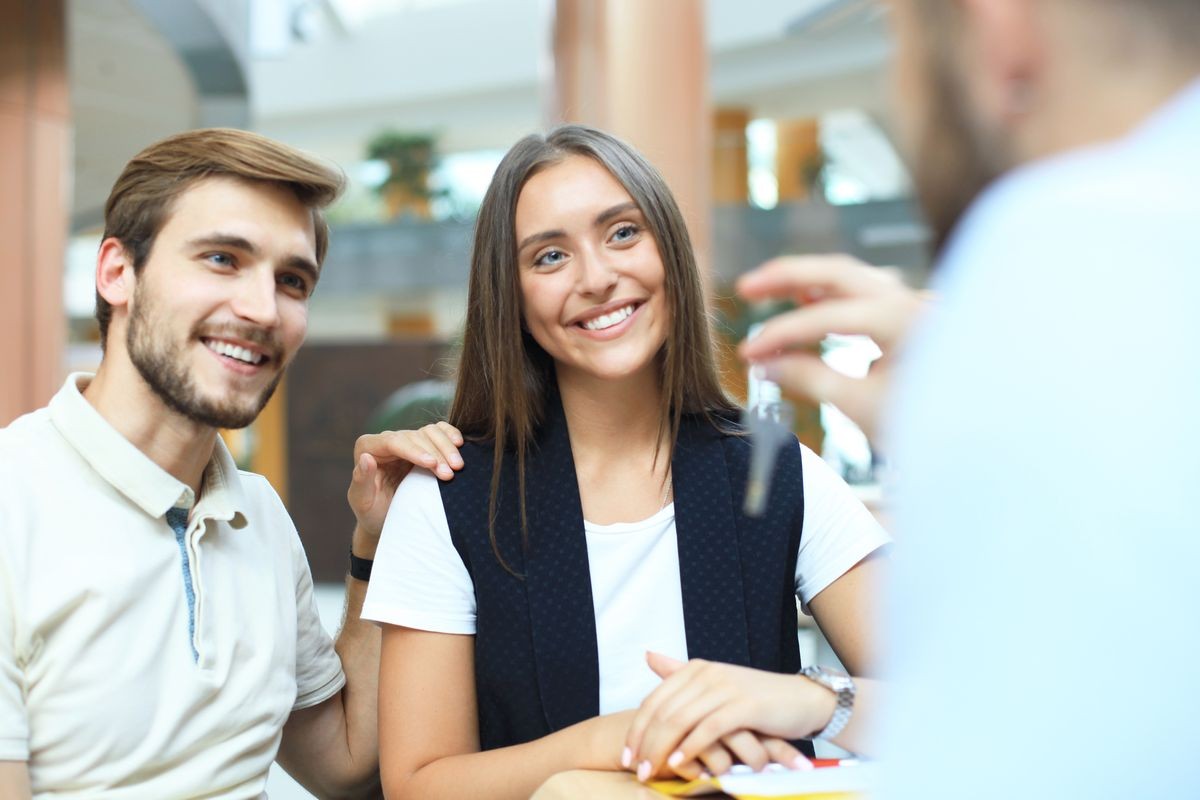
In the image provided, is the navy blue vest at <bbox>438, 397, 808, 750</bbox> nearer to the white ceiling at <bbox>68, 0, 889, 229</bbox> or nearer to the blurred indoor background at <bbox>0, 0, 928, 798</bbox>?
the blurred indoor background at <bbox>0, 0, 928, 798</bbox>

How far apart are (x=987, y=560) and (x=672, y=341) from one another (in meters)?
1.41

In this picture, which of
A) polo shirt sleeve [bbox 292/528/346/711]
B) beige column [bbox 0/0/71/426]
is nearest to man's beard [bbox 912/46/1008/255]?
polo shirt sleeve [bbox 292/528/346/711]

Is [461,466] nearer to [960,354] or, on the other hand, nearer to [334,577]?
[960,354]

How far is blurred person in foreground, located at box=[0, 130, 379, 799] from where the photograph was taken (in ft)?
5.06

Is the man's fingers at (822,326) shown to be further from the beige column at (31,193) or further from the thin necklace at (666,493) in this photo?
the beige column at (31,193)

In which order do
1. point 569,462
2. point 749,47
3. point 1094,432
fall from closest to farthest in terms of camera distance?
point 1094,432 → point 569,462 → point 749,47

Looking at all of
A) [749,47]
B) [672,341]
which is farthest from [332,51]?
[672,341]

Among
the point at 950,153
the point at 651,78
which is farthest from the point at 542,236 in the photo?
the point at 651,78

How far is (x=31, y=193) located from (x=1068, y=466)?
311 inches

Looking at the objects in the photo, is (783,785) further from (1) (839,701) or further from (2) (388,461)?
(2) (388,461)

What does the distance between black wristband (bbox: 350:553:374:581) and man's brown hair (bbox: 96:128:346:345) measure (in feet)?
1.70

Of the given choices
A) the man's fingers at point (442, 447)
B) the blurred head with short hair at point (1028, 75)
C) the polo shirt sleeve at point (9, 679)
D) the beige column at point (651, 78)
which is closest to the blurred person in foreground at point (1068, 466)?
the blurred head with short hair at point (1028, 75)

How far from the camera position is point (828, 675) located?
4.83ft

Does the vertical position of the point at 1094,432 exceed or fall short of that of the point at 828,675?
it exceeds it
